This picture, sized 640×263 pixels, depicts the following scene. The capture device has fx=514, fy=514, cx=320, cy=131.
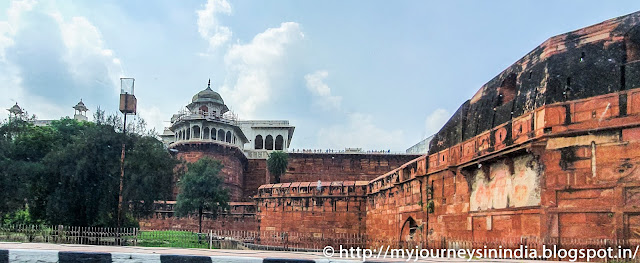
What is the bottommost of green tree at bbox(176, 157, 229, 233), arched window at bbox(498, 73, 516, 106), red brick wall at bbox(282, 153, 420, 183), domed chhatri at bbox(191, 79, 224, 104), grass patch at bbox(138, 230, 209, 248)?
grass patch at bbox(138, 230, 209, 248)

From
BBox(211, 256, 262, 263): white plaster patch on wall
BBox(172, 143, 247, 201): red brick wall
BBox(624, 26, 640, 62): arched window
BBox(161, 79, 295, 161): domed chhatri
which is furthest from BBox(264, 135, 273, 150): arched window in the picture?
BBox(211, 256, 262, 263): white plaster patch on wall

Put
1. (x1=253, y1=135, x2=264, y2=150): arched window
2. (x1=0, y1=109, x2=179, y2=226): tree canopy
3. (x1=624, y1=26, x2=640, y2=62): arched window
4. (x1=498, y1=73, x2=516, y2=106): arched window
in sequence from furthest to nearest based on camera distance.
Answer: (x1=253, y1=135, x2=264, y2=150): arched window → (x1=0, y1=109, x2=179, y2=226): tree canopy → (x1=498, y1=73, x2=516, y2=106): arched window → (x1=624, y1=26, x2=640, y2=62): arched window

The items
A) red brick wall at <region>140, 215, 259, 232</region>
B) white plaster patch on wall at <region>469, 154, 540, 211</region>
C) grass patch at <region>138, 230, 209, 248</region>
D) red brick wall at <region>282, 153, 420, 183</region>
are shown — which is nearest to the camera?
white plaster patch on wall at <region>469, 154, 540, 211</region>

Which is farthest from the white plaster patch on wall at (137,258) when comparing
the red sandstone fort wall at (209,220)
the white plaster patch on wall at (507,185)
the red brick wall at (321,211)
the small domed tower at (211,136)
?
the small domed tower at (211,136)

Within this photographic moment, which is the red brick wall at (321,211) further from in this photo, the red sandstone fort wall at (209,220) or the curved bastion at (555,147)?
the curved bastion at (555,147)

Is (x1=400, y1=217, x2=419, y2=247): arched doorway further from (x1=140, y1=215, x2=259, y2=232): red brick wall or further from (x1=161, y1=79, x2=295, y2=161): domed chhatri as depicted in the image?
(x1=161, y1=79, x2=295, y2=161): domed chhatri

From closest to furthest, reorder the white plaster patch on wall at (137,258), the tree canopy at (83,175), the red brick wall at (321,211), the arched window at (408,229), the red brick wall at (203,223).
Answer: the white plaster patch on wall at (137,258)
the arched window at (408,229)
the tree canopy at (83,175)
the red brick wall at (321,211)
the red brick wall at (203,223)

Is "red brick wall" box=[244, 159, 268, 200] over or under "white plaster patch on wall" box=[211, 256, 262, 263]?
over

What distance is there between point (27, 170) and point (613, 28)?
55.6ft

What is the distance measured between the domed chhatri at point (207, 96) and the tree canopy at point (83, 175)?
1810 cm

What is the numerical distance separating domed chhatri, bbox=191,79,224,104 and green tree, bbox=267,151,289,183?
5542mm

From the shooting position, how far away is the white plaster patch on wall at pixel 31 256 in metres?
4.18

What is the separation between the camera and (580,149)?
8602 millimetres

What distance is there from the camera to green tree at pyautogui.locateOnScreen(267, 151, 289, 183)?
120ft
